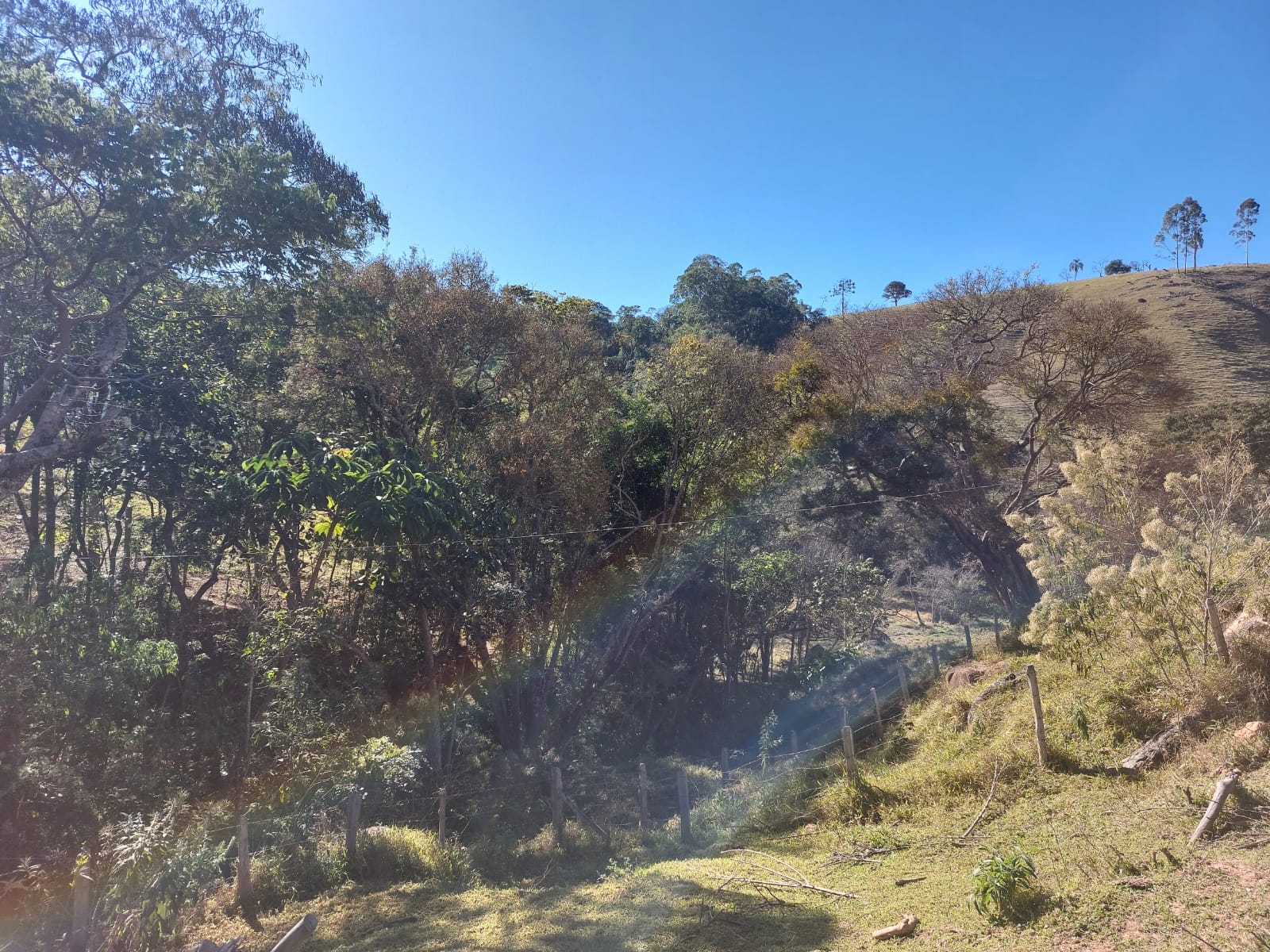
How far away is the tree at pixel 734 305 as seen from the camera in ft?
84.9

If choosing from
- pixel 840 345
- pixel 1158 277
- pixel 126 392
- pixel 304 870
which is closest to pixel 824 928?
pixel 304 870

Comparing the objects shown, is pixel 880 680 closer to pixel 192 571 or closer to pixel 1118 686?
pixel 1118 686

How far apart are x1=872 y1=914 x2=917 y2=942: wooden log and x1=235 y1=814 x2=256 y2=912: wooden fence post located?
5631mm

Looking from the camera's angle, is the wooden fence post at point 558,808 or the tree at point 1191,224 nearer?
the wooden fence post at point 558,808

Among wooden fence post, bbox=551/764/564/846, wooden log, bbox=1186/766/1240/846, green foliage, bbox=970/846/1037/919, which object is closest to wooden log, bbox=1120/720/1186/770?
wooden log, bbox=1186/766/1240/846

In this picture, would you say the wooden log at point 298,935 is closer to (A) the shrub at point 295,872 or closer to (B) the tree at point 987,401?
(A) the shrub at point 295,872

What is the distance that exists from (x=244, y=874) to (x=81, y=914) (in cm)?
158

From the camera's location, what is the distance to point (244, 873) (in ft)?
21.8

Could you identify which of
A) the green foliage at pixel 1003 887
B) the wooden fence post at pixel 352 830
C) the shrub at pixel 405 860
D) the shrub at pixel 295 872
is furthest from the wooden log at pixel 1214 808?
the shrub at pixel 295 872

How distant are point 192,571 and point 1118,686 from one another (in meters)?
11.9

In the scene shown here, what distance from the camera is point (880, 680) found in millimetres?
15391

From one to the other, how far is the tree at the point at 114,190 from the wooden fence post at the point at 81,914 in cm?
375

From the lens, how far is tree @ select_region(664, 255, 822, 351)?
25.9 meters

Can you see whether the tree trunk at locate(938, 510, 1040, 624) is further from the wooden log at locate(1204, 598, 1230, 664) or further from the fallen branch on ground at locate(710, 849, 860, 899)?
the fallen branch on ground at locate(710, 849, 860, 899)
